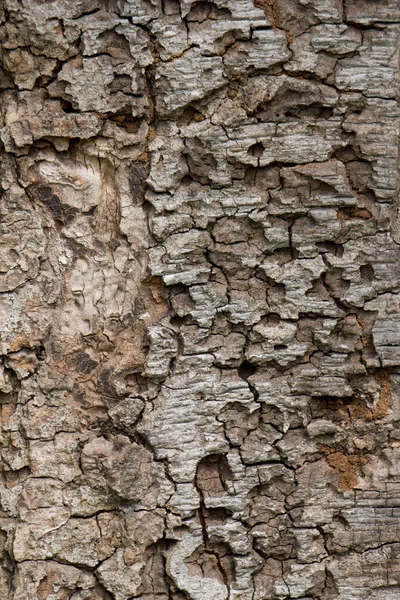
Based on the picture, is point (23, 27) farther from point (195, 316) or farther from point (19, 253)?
point (195, 316)

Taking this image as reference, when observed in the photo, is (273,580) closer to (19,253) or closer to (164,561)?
(164,561)

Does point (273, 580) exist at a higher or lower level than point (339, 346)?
lower

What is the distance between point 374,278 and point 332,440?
554 millimetres

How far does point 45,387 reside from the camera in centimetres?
226

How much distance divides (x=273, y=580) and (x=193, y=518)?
35 cm

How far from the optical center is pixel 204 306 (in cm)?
225

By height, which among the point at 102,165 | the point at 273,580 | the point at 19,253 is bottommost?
the point at 273,580

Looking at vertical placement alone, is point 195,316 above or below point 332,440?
above

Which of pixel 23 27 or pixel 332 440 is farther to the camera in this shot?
pixel 332 440

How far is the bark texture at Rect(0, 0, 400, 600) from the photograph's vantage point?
2.16m

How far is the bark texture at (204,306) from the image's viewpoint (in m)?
2.16

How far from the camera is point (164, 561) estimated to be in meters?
2.31

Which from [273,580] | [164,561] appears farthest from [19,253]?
[273,580]

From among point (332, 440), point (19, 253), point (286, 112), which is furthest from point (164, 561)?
point (286, 112)
